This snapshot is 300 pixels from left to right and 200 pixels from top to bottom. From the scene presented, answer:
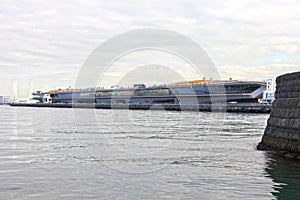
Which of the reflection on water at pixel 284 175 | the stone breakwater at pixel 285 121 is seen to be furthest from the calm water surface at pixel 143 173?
the stone breakwater at pixel 285 121

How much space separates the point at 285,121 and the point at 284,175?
6003 millimetres

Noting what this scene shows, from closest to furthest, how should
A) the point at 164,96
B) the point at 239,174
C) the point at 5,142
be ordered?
1. the point at 239,174
2. the point at 5,142
3. the point at 164,96

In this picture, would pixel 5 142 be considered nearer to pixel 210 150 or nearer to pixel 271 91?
pixel 210 150

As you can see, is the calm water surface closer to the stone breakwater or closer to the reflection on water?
the reflection on water

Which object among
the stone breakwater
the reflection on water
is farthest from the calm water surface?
the stone breakwater

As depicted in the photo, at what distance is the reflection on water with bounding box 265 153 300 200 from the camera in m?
14.5

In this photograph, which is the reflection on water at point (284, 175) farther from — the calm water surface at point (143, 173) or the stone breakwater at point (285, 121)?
the stone breakwater at point (285, 121)

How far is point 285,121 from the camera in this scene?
75.5 ft

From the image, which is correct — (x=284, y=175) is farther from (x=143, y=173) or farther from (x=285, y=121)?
(x=285, y=121)

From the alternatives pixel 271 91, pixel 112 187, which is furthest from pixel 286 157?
pixel 271 91

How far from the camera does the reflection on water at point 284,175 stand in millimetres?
14500

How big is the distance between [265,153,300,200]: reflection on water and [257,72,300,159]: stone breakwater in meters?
0.82

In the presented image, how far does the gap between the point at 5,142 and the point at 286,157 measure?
18.0m

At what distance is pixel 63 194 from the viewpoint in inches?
548
